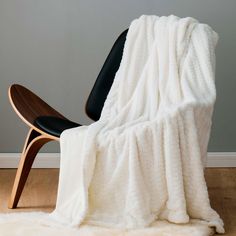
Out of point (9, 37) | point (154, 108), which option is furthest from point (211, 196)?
point (9, 37)

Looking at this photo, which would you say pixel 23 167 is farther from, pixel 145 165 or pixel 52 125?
→ pixel 145 165

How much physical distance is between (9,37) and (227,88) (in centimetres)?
132

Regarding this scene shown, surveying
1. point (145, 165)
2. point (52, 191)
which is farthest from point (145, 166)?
point (52, 191)

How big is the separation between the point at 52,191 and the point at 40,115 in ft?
1.55

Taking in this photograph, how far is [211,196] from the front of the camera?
9.37 feet

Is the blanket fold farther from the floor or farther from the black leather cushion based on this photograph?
the floor

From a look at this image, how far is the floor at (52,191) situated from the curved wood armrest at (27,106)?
0.43 metres

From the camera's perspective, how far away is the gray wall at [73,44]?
3.17 meters

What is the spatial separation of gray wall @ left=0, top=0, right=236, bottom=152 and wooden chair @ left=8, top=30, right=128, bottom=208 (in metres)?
0.36

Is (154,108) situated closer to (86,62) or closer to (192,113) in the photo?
(192,113)

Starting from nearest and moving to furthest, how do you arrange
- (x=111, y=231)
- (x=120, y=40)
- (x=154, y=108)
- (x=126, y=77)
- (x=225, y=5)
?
1. (x=111, y=231)
2. (x=154, y=108)
3. (x=126, y=77)
4. (x=120, y=40)
5. (x=225, y=5)

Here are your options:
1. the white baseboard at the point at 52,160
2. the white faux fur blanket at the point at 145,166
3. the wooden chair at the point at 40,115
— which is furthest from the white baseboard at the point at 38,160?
the white faux fur blanket at the point at 145,166

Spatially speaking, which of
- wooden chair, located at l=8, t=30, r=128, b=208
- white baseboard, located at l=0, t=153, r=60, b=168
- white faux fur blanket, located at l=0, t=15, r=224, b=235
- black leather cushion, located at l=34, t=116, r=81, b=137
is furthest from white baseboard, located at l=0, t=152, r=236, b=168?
white faux fur blanket, located at l=0, t=15, r=224, b=235

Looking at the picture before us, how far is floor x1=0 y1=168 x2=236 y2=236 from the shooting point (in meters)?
2.66
